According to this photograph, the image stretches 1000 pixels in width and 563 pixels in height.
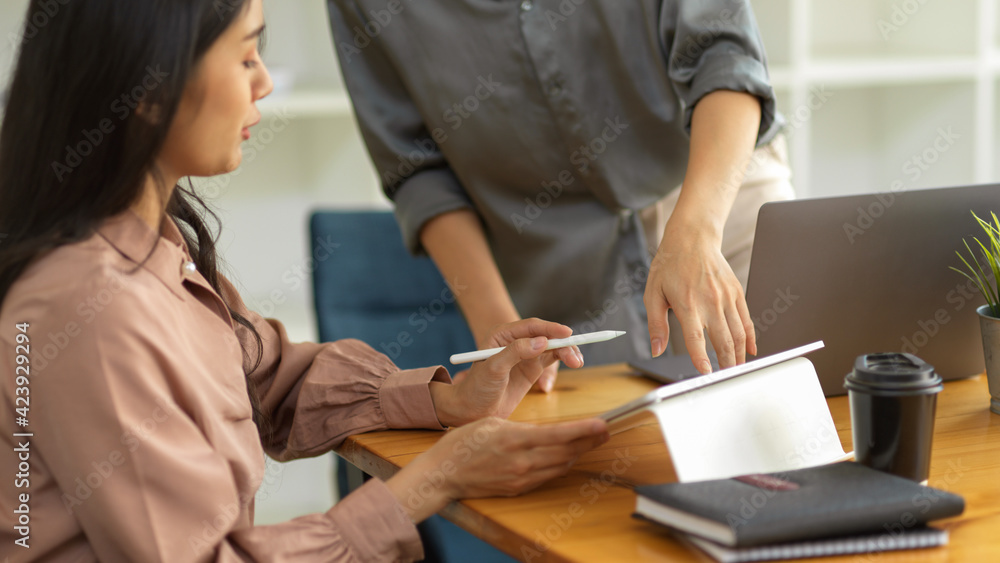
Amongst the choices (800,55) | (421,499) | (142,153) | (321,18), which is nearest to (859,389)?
(421,499)

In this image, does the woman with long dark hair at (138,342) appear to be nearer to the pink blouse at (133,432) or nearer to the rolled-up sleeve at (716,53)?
the pink blouse at (133,432)

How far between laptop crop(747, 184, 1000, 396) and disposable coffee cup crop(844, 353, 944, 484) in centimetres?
25

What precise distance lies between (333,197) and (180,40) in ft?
5.72

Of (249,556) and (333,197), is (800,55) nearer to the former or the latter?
(333,197)

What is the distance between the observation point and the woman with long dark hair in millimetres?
693

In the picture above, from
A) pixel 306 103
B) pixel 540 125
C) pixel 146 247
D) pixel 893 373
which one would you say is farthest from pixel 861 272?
pixel 306 103

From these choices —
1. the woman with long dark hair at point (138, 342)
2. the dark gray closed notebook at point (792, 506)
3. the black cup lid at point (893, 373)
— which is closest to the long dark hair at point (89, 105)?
the woman with long dark hair at point (138, 342)

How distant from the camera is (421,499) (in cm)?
81

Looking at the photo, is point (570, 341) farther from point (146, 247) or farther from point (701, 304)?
point (146, 247)

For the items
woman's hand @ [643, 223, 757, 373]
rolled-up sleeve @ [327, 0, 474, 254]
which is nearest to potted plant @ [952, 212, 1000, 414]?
woman's hand @ [643, 223, 757, 373]

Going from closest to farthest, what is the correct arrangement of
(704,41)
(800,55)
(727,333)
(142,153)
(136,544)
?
(136,544), (142,153), (727,333), (704,41), (800,55)

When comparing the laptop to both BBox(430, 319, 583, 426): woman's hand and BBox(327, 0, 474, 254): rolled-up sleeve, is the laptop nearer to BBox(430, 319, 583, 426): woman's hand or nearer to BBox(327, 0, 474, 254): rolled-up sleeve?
BBox(430, 319, 583, 426): woman's hand

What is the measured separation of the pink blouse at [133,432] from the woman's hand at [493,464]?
0.09ft

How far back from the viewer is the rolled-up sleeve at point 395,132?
1455mm
